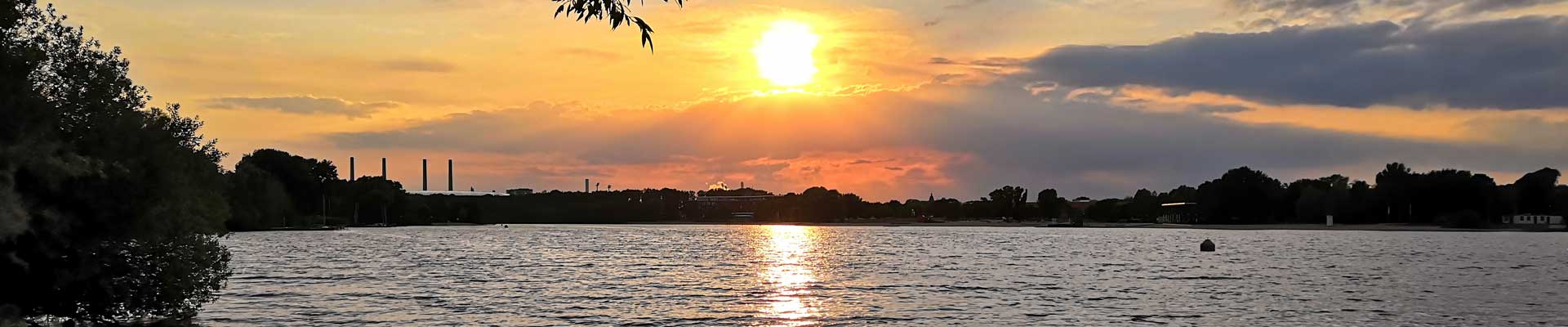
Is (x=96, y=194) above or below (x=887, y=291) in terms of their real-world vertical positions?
above

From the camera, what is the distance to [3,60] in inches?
1439

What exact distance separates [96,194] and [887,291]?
1726 inches

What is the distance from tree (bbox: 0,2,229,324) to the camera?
118 ft

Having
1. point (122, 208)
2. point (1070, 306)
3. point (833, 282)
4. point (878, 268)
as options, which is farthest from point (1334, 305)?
point (122, 208)

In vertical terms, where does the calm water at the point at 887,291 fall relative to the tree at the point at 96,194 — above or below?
below

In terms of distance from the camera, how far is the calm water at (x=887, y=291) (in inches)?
2147

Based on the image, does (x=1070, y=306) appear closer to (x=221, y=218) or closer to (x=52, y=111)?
(x=221, y=218)

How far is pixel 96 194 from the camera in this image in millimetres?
38938

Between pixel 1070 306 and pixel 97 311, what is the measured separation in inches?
1600

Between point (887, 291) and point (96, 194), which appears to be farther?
point (887, 291)

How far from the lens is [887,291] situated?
73562 mm

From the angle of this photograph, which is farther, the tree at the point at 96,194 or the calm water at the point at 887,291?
the calm water at the point at 887,291

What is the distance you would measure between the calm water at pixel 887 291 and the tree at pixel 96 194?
607cm

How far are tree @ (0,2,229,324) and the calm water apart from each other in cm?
607
